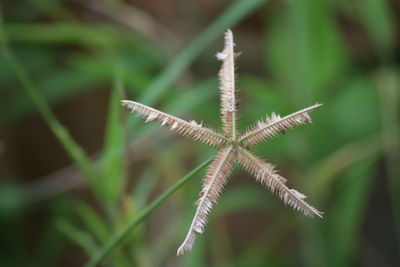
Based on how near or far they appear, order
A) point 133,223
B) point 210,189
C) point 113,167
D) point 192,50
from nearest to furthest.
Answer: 1. point 210,189
2. point 133,223
3. point 113,167
4. point 192,50

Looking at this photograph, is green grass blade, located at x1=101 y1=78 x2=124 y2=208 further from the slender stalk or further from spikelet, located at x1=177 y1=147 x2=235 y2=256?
spikelet, located at x1=177 y1=147 x2=235 y2=256

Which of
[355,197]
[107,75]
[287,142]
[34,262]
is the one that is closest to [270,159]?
[287,142]

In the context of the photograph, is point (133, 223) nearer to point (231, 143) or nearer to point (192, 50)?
point (231, 143)

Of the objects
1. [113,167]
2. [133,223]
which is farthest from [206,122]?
[133,223]

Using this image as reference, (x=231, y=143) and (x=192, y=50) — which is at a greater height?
(x=192, y=50)

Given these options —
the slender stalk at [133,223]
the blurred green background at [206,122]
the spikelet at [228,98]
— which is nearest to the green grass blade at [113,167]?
the blurred green background at [206,122]

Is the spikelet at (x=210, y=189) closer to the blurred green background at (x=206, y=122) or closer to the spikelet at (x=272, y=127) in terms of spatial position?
the spikelet at (x=272, y=127)

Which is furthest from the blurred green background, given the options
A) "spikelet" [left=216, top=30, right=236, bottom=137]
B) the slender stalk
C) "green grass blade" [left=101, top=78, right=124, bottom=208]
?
"spikelet" [left=216, top=30, right=236, bottom=137]
